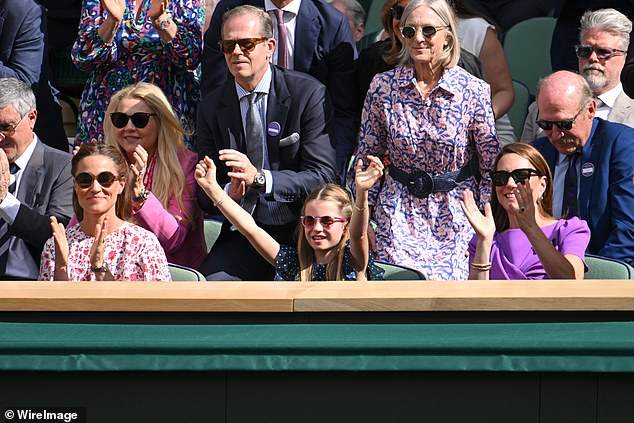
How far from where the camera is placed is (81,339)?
10.6 ft

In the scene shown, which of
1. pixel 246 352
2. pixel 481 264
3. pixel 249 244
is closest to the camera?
pixel 246 352

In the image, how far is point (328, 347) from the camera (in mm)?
3137

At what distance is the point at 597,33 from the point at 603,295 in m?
3.01

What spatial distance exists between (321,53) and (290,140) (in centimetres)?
68

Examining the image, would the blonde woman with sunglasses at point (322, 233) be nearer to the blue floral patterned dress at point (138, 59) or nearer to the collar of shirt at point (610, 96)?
the blue floral patterned dress at point (138, 59)

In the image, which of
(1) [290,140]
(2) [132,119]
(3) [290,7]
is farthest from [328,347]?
(3) [290,7]

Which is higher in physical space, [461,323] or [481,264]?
[481,264]

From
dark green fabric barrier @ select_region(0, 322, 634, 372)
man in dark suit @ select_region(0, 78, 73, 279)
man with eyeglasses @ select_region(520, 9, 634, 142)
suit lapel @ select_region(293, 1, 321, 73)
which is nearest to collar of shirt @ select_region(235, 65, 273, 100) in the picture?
suit lapel @ select_region(293, 1, 321, 73)

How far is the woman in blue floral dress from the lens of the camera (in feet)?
17.5

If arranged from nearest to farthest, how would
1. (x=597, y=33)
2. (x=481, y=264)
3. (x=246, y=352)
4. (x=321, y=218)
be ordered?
1. (x=246, y=352)
2. (x=481, y=264)
3. (x=321, y=218)
4. (x=597, y=33)

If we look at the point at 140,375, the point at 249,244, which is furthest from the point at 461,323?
the point at 249,244

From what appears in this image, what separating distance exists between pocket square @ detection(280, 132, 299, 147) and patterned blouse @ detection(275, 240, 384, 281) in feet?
1.88

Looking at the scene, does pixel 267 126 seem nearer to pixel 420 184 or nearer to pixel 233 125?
pixel 233 125

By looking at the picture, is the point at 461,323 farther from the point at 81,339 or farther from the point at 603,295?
the point at 81,339
